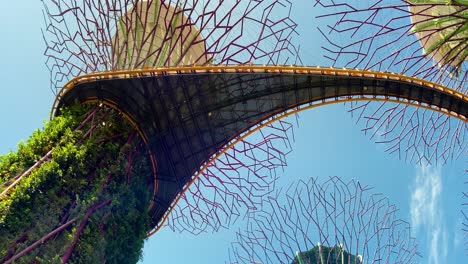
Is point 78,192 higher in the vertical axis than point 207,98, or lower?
lower

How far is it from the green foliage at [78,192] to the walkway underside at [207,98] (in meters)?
0.71

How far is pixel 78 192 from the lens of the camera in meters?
11.7

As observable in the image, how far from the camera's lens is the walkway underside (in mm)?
14094

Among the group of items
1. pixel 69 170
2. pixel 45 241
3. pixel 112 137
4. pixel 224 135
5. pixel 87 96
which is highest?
pixel 224 135

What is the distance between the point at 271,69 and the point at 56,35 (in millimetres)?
7083

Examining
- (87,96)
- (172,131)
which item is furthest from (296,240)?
(87,96)

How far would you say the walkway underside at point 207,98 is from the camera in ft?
46.2

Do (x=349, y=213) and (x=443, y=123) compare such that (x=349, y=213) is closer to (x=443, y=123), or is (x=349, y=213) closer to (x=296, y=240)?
(x=296, y=240)

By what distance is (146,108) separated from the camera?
15.0m

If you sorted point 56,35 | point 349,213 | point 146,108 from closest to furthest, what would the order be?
point 146,108
point 56,35
point 349,213

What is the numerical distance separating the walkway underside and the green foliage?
714mm

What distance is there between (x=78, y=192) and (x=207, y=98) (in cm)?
543

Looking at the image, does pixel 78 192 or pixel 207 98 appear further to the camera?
pixel 207 98

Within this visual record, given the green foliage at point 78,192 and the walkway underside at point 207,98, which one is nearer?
the green foliage at point 78,192
